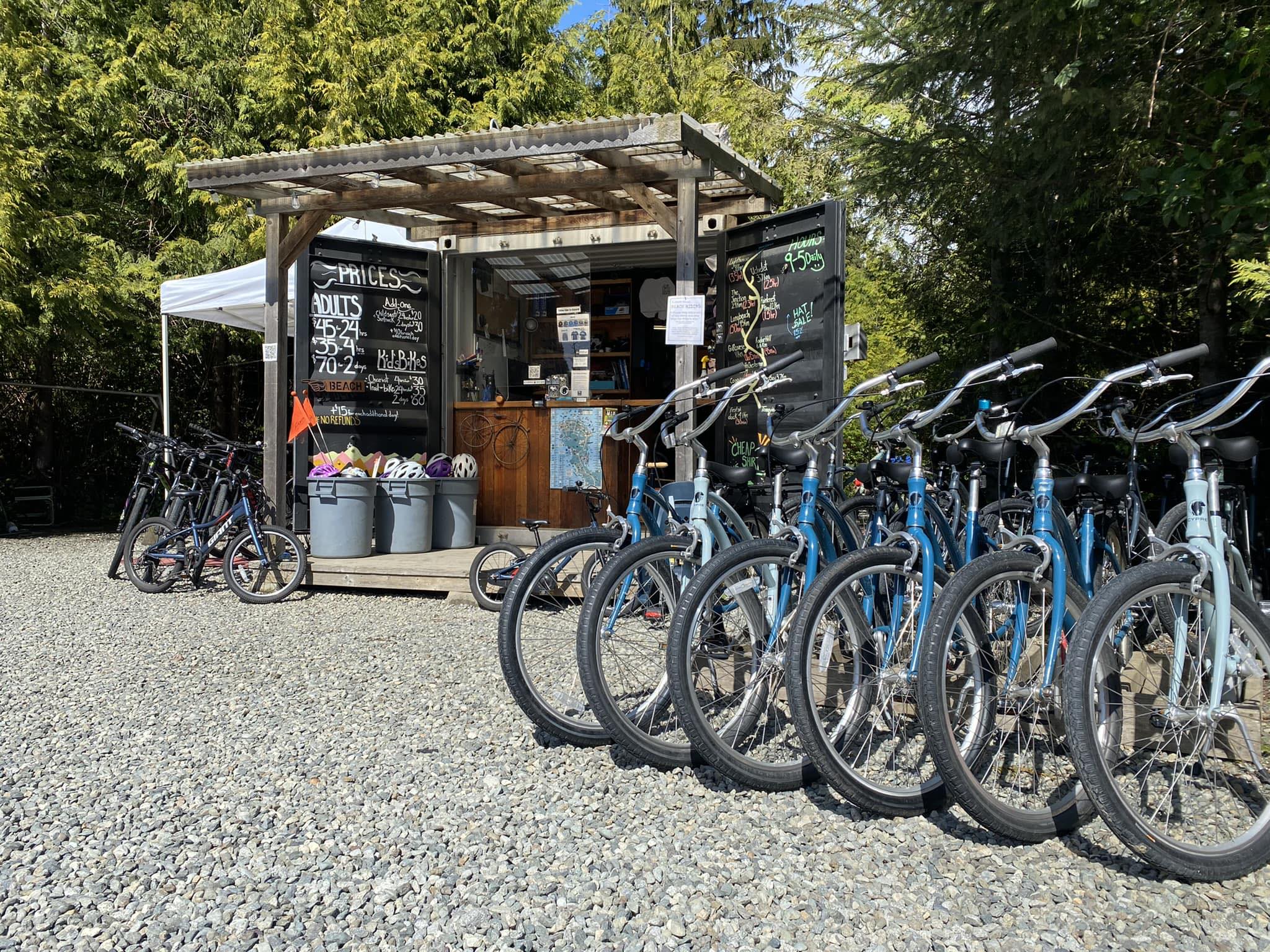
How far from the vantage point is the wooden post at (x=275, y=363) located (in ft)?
22.8

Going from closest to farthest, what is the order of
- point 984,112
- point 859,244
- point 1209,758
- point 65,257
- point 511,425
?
point 1209,758 → point 984,112 → point 511,425 → point 859,244 → point 65,257

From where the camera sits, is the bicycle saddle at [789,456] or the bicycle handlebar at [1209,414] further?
the bicycle saddle at [789,456]

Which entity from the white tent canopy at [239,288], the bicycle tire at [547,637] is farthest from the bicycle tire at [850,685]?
the white tent canopy at [239,288]

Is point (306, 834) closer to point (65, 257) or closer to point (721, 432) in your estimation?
point (721, 432)

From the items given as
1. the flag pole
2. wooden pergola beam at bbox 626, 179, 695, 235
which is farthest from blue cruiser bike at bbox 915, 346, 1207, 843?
the flag pole

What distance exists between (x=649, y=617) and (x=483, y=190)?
4228 mm

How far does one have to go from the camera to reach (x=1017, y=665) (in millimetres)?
2703

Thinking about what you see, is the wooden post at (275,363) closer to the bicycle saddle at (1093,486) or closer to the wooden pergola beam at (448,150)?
the wooden pergola beam at (448,150)

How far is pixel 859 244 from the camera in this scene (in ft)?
29.3

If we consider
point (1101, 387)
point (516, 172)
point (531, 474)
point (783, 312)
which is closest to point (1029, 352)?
point (1101, 387)

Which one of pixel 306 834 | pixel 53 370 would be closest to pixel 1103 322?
pixel 306 834

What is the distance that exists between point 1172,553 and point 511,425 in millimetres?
6241

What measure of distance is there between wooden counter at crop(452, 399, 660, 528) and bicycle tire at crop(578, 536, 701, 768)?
4.82 m

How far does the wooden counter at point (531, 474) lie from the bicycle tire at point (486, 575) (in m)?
2.01
